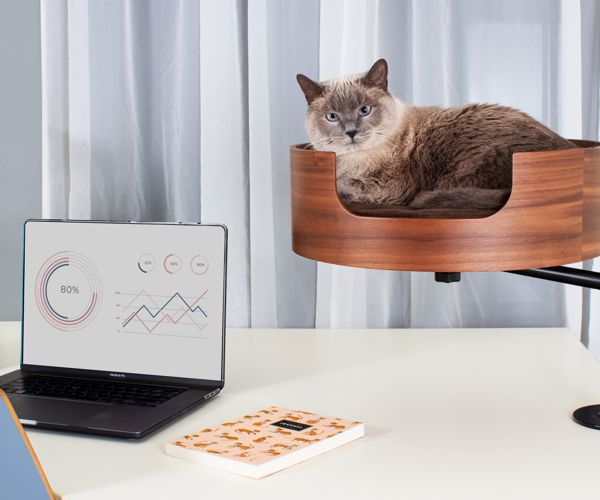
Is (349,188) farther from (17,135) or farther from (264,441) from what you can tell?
(17,135)

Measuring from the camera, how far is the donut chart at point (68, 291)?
1101mm

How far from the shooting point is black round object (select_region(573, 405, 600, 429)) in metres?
0.89

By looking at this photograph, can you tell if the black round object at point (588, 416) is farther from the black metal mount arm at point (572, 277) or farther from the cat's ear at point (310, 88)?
the cat's ear at point (310, 88)

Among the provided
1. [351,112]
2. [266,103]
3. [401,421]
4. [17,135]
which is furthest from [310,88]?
[17,135]

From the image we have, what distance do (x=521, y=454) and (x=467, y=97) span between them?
705 millimetres

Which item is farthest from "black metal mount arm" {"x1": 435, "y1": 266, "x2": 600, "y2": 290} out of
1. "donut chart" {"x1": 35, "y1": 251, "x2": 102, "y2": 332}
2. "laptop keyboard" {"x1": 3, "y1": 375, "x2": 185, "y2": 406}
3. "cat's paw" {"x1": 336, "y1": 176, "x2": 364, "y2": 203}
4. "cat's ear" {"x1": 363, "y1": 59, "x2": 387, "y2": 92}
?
"donut chart" {"x1": 35, "y1": 251, "x2": 102, "y2": 332}

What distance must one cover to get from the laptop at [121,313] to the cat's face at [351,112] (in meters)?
0.18

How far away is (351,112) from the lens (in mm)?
1014

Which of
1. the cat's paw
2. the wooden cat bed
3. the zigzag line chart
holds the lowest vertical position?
the zigzag line chart

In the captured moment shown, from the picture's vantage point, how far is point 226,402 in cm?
101

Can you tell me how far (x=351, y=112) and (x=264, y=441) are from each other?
42 cm

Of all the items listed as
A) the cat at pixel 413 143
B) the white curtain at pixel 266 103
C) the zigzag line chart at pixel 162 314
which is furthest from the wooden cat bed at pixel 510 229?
the white curtain at pixel 266 103

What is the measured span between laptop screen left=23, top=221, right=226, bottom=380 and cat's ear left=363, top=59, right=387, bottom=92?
0.27 meters

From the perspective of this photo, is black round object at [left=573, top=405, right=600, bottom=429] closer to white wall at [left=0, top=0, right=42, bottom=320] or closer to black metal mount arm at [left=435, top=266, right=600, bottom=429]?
black metal mount arm at [left=435, top=266, right=600, bottom=429]
